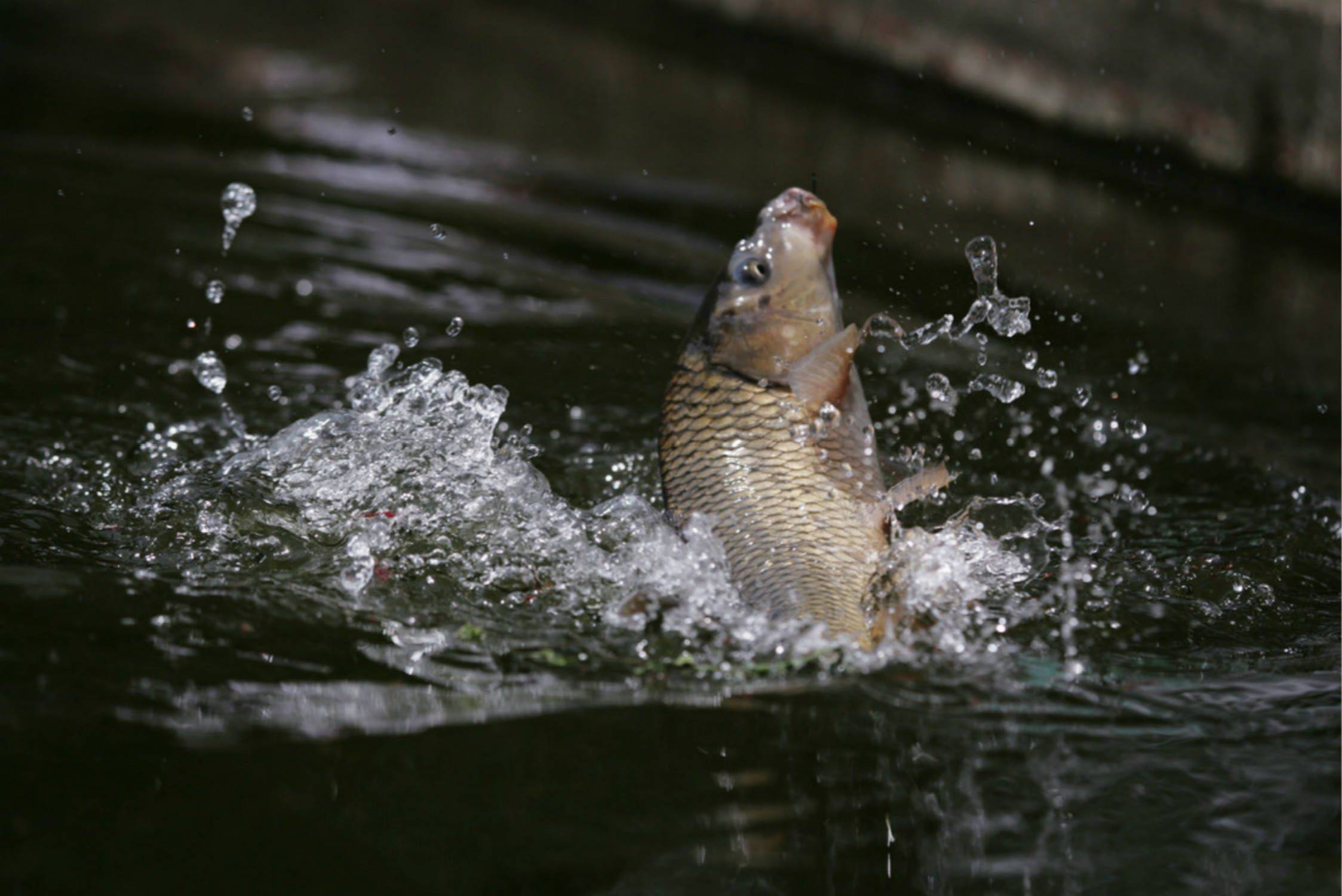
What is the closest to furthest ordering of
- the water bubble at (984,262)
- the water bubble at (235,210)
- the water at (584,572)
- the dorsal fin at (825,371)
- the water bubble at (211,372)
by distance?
1. the water at (584,572)
2. the dorsal fin at (825,371)
3. the water bubble at (984,262)
4. the water bubble at (211,372)
5. the water bubble at (235,210)

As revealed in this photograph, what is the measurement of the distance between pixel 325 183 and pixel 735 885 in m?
5.20

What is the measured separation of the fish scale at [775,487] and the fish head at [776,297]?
46 millimetres

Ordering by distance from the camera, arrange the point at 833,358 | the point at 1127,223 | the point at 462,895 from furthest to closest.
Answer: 1. the point at 1127,223
2. the point at 833,358
3. the point at 462,895

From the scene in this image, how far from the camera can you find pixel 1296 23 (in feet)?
25.5

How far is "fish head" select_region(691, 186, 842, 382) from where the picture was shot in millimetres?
2748

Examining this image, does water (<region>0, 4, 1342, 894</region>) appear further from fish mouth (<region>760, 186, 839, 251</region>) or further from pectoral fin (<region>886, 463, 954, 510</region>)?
fish mouth (<region>760, 186, 839, 251</region>)

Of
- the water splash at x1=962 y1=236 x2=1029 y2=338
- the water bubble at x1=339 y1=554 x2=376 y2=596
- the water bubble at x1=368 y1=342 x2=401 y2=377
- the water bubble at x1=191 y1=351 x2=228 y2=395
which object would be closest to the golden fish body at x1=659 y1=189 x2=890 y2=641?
the water bubble at x1=339 y1=554 x2=376 y2=596

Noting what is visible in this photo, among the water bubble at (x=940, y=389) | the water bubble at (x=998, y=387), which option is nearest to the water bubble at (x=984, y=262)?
the water bubble at (x=998, y=387)

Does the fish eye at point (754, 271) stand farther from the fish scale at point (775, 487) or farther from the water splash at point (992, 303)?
the water splash at point (992, 303)

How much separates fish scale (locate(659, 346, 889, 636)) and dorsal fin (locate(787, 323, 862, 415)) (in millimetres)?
29

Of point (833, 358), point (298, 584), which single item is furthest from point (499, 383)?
point (833, 358)

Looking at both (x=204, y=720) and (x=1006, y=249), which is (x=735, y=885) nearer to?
(x=204, y=720)

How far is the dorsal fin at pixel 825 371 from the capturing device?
2660 mm

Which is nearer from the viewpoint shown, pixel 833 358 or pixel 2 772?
pixel 2 772
